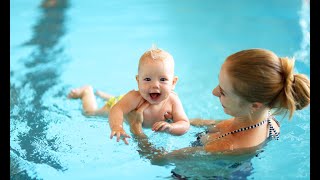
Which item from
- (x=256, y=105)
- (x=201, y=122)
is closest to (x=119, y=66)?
(x=201, y=122)

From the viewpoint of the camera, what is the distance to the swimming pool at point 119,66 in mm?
2697

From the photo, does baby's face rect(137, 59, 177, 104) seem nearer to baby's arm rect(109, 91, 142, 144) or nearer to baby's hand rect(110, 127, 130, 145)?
baby's arm rect(109, 91, 142, 144)

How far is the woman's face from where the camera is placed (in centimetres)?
231

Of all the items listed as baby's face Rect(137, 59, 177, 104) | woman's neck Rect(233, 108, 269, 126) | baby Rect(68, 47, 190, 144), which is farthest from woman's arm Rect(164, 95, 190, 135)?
woman's neck Rect(233, 108, 269, 126)

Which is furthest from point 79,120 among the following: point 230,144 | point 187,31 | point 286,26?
point 286,26

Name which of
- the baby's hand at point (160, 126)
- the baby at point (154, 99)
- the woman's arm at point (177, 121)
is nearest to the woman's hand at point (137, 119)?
the baby at point (154, 99)

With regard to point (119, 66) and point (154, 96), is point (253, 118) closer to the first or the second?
point (154, 96)

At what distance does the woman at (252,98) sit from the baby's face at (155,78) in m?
0.30

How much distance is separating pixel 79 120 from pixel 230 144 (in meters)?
1.14

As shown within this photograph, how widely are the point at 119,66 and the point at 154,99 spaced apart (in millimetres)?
1477

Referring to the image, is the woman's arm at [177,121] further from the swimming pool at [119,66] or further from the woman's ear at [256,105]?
the woman's ear at [256,105]

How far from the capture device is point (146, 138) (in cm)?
278

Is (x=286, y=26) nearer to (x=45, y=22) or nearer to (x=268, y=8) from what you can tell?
(x=268, y=8)

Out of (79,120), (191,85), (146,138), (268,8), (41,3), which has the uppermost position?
(41,3)
